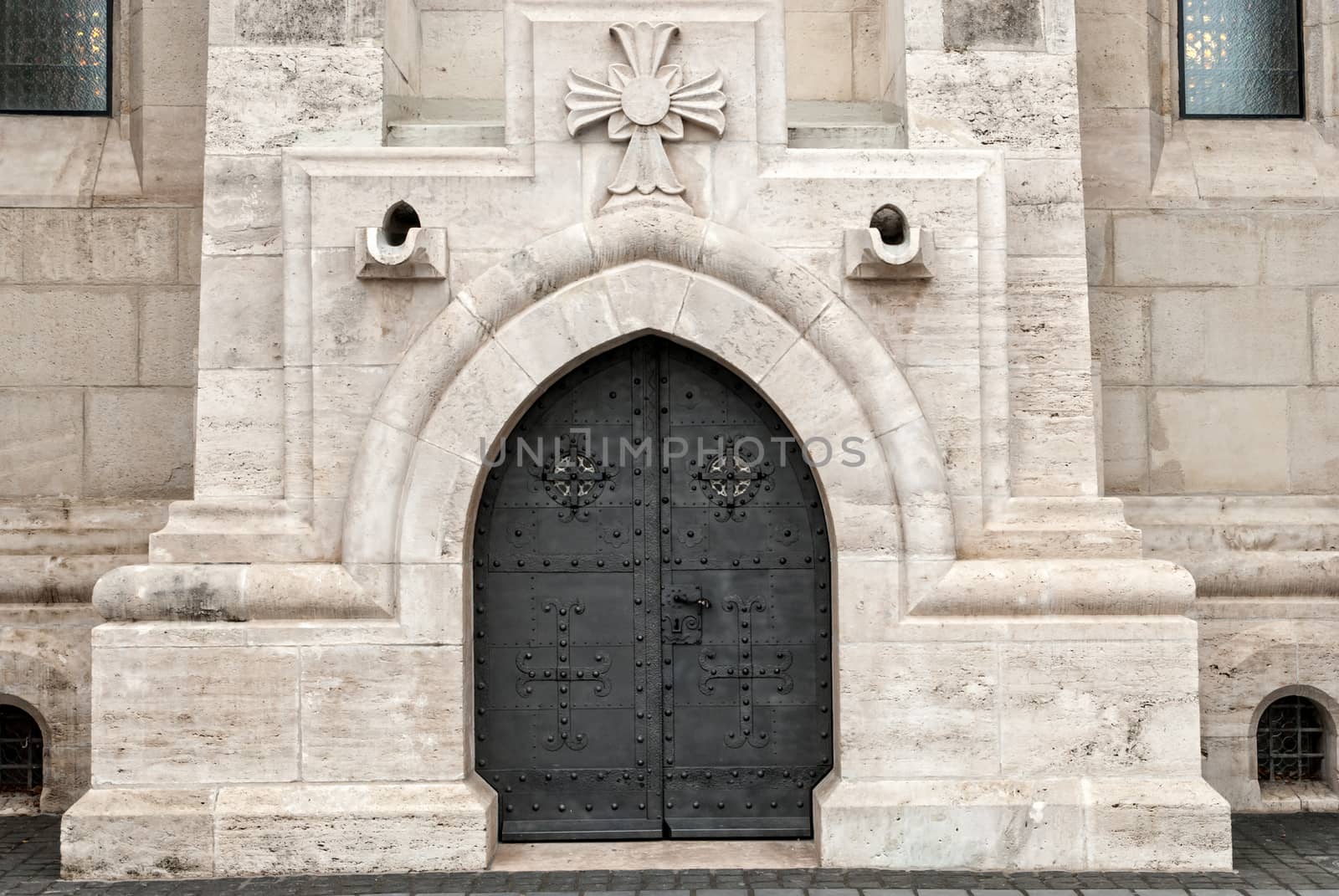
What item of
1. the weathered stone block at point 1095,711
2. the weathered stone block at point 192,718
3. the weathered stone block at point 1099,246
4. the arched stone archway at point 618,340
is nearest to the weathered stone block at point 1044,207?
the arched stone archway at point 618,340

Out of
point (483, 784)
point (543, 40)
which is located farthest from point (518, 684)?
point (543, 40)

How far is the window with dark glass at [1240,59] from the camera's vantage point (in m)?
8.22

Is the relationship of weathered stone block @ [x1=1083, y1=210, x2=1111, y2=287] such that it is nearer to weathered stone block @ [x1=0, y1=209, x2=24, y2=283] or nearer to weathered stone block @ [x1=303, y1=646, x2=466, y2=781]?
weathered stone block @ [x1=303, y1=646, x2=466, y2=781]

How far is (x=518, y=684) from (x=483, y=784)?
491mm

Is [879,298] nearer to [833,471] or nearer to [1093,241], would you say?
[833,471]

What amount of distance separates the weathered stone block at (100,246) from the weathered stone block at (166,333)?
0.37 ft

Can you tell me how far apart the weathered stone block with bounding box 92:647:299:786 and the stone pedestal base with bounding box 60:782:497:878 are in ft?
0.35

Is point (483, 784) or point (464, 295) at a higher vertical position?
point (464, 295)

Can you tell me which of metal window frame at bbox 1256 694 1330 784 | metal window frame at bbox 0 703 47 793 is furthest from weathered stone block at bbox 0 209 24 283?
metal window frame at bbox 1256 694 1330 784

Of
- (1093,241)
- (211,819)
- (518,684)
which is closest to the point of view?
(211,819)

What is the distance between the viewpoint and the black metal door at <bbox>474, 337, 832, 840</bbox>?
6.68 metres

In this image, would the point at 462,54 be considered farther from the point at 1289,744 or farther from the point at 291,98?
the point at 1289,744

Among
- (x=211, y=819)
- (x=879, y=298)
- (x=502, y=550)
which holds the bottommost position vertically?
(x=211, y=819)

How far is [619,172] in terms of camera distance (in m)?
6.52
